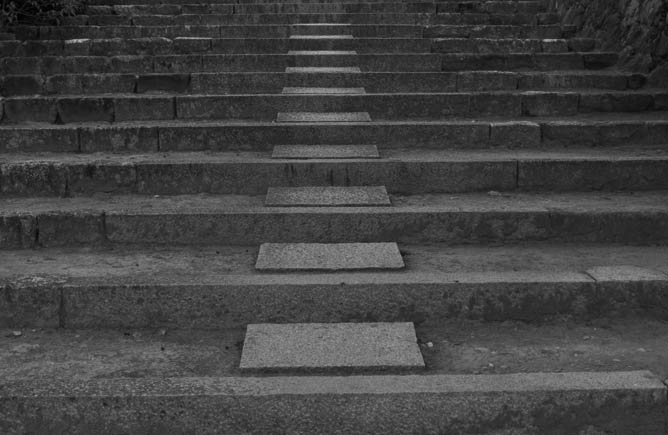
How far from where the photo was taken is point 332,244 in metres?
4.14

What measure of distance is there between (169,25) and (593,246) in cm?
576

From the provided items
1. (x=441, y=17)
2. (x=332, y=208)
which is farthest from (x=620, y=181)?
(x=441, y=17)

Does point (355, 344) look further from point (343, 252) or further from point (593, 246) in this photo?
point (593, 246)

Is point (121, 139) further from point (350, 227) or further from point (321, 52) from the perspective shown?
point (321, 52)

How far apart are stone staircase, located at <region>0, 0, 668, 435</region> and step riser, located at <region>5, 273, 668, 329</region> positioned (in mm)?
11

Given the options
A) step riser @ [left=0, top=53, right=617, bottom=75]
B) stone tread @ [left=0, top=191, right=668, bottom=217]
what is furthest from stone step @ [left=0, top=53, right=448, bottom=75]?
stone tread @ [left=0, top=191, right=668, bottom=217]

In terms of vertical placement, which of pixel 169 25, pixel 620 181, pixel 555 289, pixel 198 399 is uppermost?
pixel 169 25

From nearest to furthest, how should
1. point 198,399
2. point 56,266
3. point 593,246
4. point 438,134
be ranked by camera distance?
point 198,399 → point 56,266 → point 593,246 → point 438,134

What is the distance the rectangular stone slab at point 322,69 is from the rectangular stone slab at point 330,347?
376cm

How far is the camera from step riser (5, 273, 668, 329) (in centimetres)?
360

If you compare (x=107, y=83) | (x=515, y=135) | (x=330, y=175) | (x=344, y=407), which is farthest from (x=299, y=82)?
(x=344, y=407)

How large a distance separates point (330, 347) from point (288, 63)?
438cm

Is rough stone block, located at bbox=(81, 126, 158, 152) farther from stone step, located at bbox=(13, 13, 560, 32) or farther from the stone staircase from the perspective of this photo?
stone step, located at bbox=(13, 13, 560, 32)

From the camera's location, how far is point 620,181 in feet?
16.0
